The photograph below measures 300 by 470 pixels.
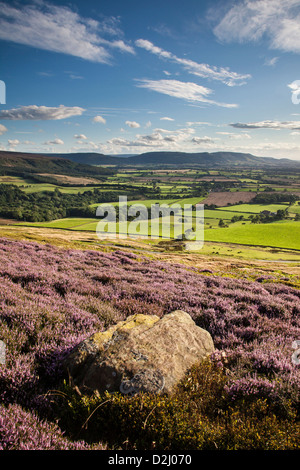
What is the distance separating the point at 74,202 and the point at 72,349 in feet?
675

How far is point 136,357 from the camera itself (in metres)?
4.46

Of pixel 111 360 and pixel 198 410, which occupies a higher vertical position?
pixel 111 360

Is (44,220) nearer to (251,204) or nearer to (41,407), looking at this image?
(251,204)

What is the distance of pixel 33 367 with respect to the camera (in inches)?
174

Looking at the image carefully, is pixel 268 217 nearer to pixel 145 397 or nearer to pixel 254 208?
pixel 254 208

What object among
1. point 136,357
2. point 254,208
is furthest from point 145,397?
point 254,208

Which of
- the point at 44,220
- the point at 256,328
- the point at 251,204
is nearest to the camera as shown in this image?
the point at 256,328

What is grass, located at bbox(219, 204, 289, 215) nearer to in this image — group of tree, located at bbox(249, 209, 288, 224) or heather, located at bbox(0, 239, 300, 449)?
group of tree, located at bbox(249, 209, 288, 224)

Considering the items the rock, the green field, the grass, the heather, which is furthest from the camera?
the grass

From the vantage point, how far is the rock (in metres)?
4.02

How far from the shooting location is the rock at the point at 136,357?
13.2 feet

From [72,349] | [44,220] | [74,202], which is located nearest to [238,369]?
[72,349]

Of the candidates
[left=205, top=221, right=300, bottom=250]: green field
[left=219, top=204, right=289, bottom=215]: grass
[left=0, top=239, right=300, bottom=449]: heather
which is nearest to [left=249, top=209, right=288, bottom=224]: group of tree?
[left=219, top=204, right=289, bottom=215]: grass

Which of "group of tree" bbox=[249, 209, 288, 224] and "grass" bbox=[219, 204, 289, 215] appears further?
"grass" bbox=[219, 204, 289, 215]
